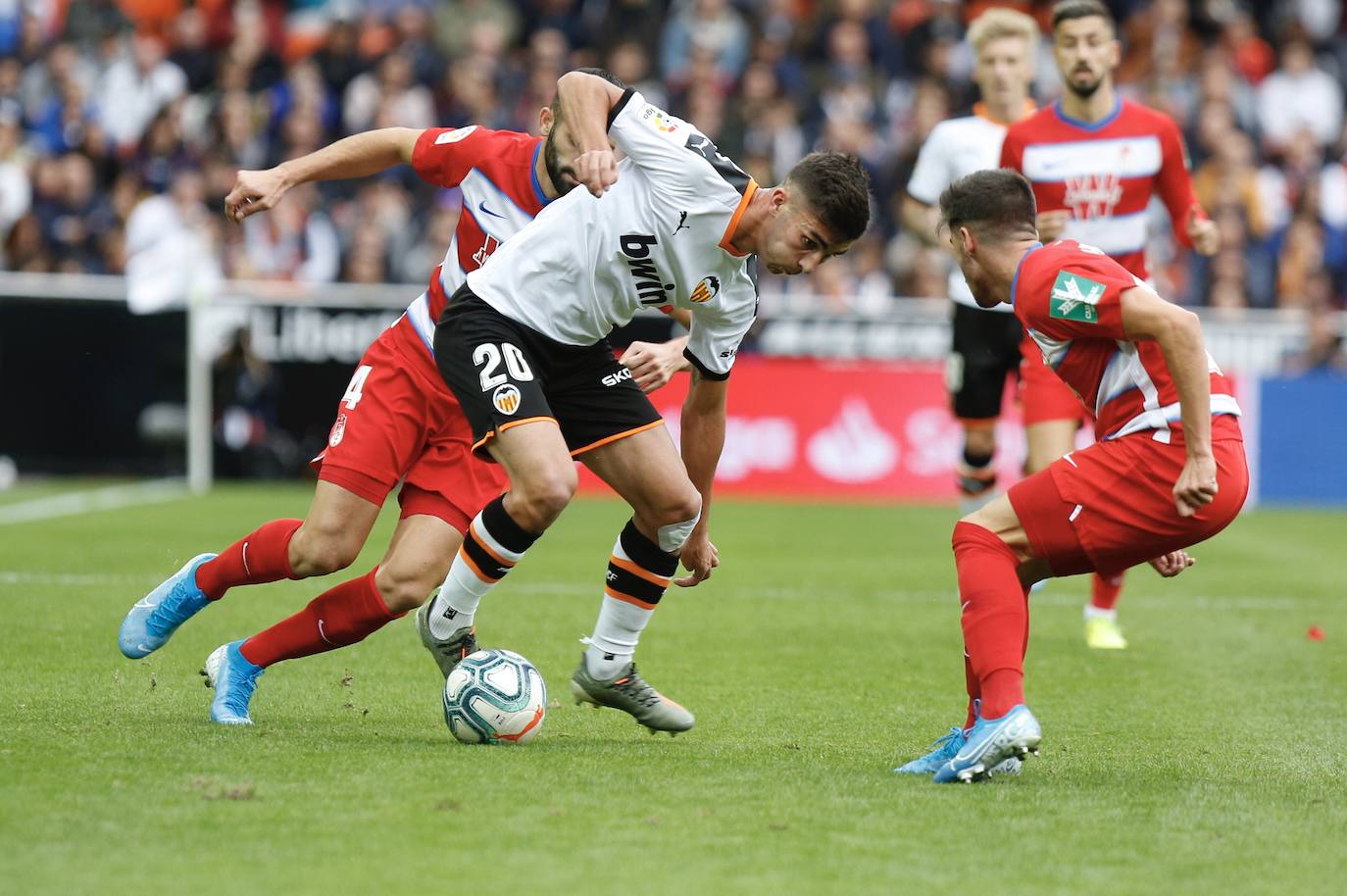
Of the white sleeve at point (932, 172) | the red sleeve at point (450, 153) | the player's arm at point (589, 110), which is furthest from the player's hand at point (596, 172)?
the white sleeve at point (932, 172)

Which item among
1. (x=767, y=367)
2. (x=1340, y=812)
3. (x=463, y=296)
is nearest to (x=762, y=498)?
(x=767, y=367)

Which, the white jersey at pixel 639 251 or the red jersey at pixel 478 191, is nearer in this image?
the white jersey at pixel 639 251

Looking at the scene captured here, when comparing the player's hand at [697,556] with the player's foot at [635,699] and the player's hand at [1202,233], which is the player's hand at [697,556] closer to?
the player's foot at [635,699]

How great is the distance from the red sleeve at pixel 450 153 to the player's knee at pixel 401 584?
54.1 inches

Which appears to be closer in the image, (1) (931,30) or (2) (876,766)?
(2) (876,766)

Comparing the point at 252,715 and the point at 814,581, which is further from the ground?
Result: the point at 252,715

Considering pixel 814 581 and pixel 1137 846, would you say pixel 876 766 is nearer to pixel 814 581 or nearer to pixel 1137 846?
pixel 1137 846

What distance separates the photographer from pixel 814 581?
35.5 feet

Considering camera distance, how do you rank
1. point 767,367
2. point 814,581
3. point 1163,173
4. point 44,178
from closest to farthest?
point 1163,173 → point 814,581 → point 767,367 → point 44,178

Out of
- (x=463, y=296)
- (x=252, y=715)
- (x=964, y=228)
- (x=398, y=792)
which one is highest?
(x=964, y=228)

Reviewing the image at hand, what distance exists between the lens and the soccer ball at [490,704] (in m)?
5.74

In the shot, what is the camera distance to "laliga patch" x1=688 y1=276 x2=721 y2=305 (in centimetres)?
591

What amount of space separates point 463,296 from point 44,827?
2336 millimetres

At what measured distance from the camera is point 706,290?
5.93 meters
